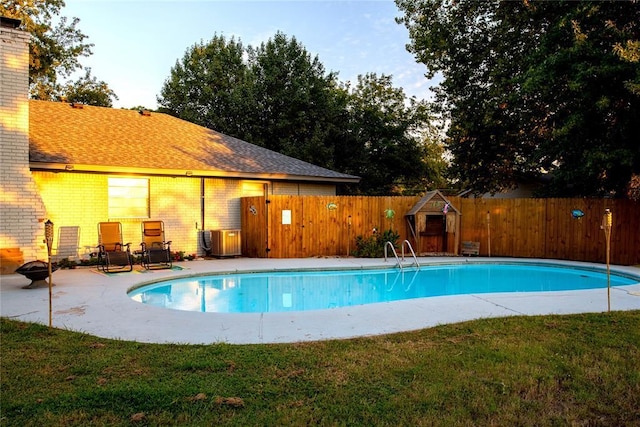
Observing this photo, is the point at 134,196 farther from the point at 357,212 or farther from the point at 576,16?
the point at 576,16

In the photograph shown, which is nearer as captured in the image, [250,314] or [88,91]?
[250,314]

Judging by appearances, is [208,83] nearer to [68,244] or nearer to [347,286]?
[68,244]

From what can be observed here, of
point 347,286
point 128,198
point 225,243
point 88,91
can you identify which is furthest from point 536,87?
point 88,91

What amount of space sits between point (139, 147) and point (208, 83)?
17.3 meters

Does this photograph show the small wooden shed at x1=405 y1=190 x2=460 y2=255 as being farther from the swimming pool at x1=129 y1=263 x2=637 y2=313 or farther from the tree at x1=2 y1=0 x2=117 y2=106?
the tree at x1=2 y1=0 x2=117 y2=106

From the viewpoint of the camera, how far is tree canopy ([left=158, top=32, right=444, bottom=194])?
2544 cm

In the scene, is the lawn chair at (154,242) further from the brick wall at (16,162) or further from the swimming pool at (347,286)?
the brick wall at (16,162)

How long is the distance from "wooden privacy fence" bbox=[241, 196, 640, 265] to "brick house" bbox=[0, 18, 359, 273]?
1.31 meters

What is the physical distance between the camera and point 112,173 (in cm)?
1268

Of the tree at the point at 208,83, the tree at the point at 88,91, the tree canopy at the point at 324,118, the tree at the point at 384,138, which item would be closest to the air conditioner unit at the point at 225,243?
the tree canopy at the point at 324,118

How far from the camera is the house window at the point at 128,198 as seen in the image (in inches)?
508

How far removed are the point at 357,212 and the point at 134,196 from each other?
715 cm

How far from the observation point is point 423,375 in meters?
3.82

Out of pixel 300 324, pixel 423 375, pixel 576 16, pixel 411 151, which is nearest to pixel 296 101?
pixel 411 151
